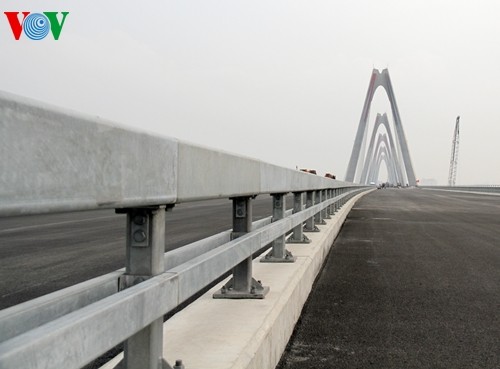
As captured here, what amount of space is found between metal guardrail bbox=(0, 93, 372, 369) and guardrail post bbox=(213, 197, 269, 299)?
98 cm

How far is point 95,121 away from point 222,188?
1.41 meters

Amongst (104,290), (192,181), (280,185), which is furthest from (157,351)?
(280,185)

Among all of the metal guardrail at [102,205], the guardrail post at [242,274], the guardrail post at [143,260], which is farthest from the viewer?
the guardrail post at [242,274]

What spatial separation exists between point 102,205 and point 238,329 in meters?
1.88

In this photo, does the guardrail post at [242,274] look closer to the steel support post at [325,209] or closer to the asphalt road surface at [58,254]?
the asphalt road surface at [58,254]

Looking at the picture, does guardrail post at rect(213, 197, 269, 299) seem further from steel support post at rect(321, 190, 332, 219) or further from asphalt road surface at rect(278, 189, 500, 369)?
steel support post at rect(321, 190, 332, 219)

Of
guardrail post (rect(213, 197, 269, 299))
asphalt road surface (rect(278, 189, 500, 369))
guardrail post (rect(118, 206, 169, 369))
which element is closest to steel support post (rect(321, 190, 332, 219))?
asphalt road surface (rect(278, 189, 500, 369))

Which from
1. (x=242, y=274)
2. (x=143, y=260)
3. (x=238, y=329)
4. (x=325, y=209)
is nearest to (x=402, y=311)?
(x=242, y=274)

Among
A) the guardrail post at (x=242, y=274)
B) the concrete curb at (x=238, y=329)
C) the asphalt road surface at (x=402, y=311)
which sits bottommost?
the asphalt road surface at (x=402, y=311)

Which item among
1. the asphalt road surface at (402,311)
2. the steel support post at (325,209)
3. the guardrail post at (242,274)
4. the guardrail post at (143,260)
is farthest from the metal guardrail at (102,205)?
the steel support post at (325,209)

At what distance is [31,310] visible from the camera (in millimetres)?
1566

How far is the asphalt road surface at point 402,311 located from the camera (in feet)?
12.6

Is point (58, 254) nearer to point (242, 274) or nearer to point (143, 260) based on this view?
point (242, 274)

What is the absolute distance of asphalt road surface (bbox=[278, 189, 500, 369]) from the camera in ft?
12.6
